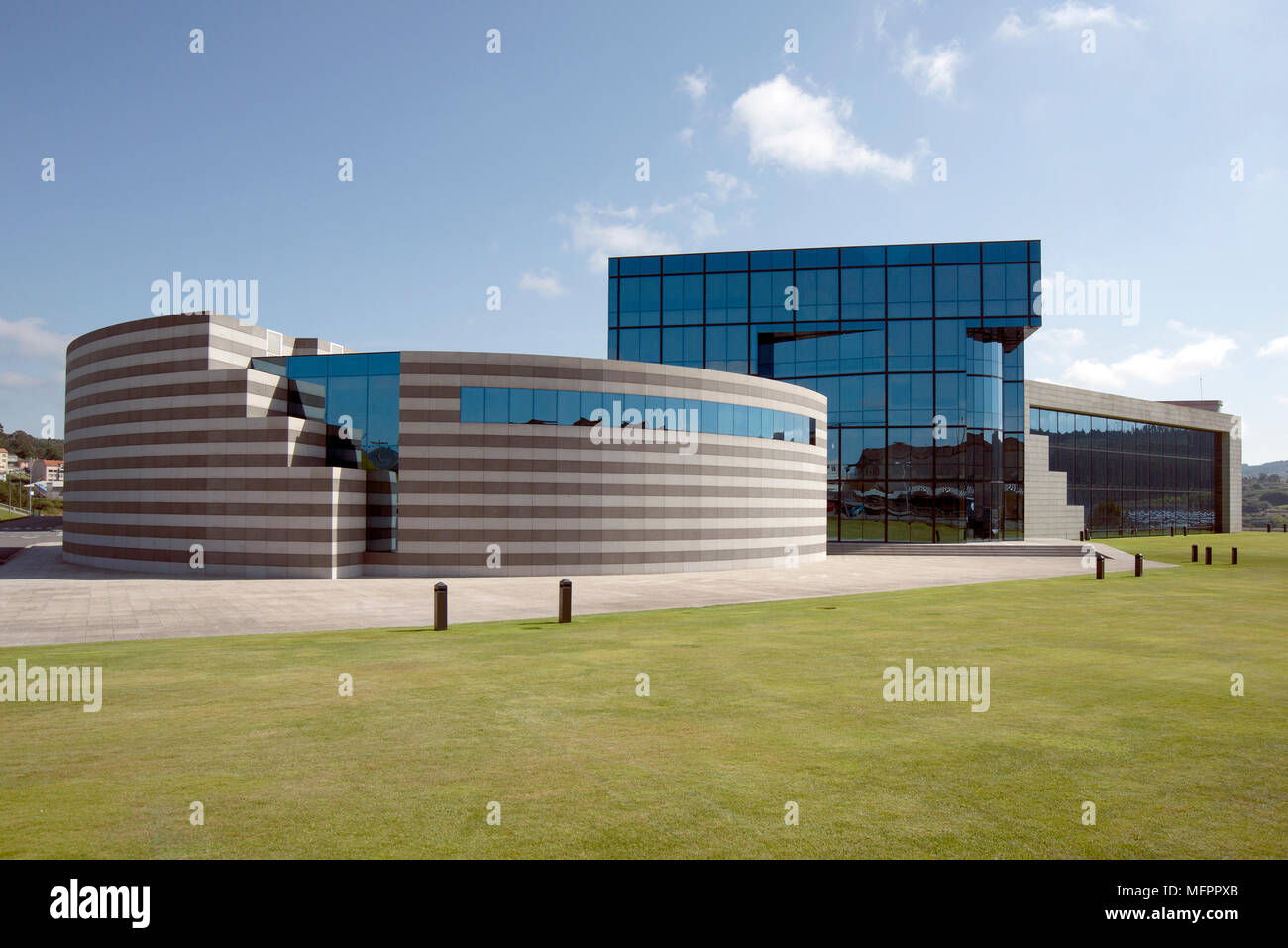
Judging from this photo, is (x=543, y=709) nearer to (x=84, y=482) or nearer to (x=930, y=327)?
(x=84, y=482)

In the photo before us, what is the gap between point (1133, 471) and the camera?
74125 mm

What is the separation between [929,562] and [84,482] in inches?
1722

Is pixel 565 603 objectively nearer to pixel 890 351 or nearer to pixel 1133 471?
pixel 890 351

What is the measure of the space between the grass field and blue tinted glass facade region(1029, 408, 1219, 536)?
59.2 meters

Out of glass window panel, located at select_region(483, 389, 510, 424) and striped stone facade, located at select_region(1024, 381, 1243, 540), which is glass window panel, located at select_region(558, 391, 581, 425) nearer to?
glass window panel, located at select_region(483, 389, 510, 424)

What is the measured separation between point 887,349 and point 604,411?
28346 mm

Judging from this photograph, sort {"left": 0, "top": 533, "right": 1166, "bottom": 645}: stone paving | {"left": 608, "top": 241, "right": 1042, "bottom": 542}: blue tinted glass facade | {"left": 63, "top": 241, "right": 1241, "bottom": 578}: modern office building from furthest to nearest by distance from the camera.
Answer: {"left": 608, "top": 241, "right": 1042, "bottom": 542}: blue tinted glass facade, {"left": 63, "top": 241, "right": 1241, "bottom": 578}: modern office building, {"left": 0, "top": 533, "right": 1166, "bottom": 645}: stone paving

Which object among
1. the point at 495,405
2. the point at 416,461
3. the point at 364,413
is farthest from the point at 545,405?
the point at 364,413

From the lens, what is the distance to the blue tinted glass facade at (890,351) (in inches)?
2073

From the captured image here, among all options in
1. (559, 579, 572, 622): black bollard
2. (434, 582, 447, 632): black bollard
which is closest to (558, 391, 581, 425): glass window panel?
(559, 579, 572, 622): black bollard

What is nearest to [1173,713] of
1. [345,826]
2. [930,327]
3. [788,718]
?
[788,718]

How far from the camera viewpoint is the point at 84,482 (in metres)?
36.4

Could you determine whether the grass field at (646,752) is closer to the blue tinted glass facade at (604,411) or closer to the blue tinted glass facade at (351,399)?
the blue tinted glass facade at (351,399)

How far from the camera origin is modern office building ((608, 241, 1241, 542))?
5266 centimetres
